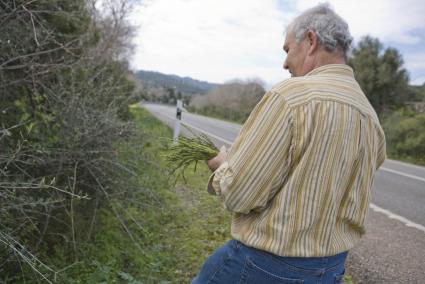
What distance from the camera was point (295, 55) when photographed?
2.06 m

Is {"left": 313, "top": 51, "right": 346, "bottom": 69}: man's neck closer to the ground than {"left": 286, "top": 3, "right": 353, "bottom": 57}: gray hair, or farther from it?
closer to the ground

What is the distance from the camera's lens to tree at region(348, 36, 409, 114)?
87.0 feet

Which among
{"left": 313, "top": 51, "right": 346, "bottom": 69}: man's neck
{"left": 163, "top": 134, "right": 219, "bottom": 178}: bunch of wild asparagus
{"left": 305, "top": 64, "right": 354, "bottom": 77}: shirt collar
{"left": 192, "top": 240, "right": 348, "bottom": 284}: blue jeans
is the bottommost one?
{"left": 192, "top": 240, "right": 348, "bottom": 284}: blue jeans

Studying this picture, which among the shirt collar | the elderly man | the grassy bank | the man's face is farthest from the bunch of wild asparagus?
the shirt collar

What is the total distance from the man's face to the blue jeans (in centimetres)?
85

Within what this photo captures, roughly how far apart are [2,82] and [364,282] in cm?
375

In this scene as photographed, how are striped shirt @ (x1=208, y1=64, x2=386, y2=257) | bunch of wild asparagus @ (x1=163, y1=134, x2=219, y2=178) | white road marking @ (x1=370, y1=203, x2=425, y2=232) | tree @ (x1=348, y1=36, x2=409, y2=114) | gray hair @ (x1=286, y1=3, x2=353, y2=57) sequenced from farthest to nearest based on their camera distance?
tree @ (x1=348, y1=36, x2=409, y2=114)
white road marking @ (x1=370, y1=203, x2=425, y2=232)
bunch of wild asparagus @ (x1=163, y1=134, x2=219, y2=178)
gray hair @ (x1=286, y1=3, x2=353, y2=57)
striped shirt @ (x1=208, y1=64, x2=386, y2=257)

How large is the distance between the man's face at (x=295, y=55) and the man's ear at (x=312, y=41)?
0.7 inches

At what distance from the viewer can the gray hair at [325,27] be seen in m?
1.93

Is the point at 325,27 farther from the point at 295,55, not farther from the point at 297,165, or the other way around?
the point at 297,165

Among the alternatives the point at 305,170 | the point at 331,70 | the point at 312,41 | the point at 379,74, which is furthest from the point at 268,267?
the point at 379,74

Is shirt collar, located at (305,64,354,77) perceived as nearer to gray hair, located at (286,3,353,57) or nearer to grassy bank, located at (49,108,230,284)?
gray hair, located at (286,3,353,57)

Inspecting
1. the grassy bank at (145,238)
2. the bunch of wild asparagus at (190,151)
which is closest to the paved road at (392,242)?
the bunch of wild asparagus at (190,151)

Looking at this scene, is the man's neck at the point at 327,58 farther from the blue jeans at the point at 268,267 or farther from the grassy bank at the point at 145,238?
the grassy bank at the point at 145,238
